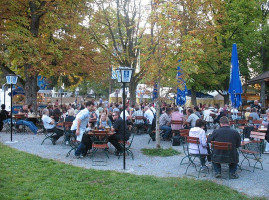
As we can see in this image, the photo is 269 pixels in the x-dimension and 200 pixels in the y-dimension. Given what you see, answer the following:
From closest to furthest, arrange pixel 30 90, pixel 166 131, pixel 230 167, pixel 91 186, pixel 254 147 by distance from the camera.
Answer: pixel 91 186 → pixel 230 167 → pixel 254 147 → pixel 166 131 → pixel 30 90

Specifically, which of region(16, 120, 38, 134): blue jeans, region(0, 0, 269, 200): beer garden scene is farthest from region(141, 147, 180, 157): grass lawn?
region(16, 120, 38, 134): blue jeans

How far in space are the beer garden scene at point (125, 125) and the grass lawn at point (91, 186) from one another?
0.02 m

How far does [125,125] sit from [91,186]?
337 cm

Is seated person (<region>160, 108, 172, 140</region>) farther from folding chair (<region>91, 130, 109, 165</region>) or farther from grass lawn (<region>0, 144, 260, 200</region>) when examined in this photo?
grass lawn (<region>0, 144, 260, 200</region>)

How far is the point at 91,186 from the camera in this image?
20.5ft

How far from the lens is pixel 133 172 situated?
754cm

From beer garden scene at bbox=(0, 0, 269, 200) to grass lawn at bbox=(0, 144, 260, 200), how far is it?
0.02 metres

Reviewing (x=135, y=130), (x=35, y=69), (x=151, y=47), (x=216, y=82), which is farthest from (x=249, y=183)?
(x=216, y=82)

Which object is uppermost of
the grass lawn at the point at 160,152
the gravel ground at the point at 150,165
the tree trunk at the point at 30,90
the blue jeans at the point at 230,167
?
the tree trunk at the point at 30,90

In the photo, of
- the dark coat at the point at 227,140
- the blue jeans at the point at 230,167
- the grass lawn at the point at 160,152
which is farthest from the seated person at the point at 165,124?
the dark coat at the point at 227,140

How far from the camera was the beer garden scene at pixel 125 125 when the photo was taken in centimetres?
643

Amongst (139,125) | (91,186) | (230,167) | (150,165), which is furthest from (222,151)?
(139,125)

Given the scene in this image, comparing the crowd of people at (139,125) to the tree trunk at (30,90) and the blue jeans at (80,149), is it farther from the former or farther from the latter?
the tree trunk at (30,90)

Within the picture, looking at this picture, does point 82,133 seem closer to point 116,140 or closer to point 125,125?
point 116,140
